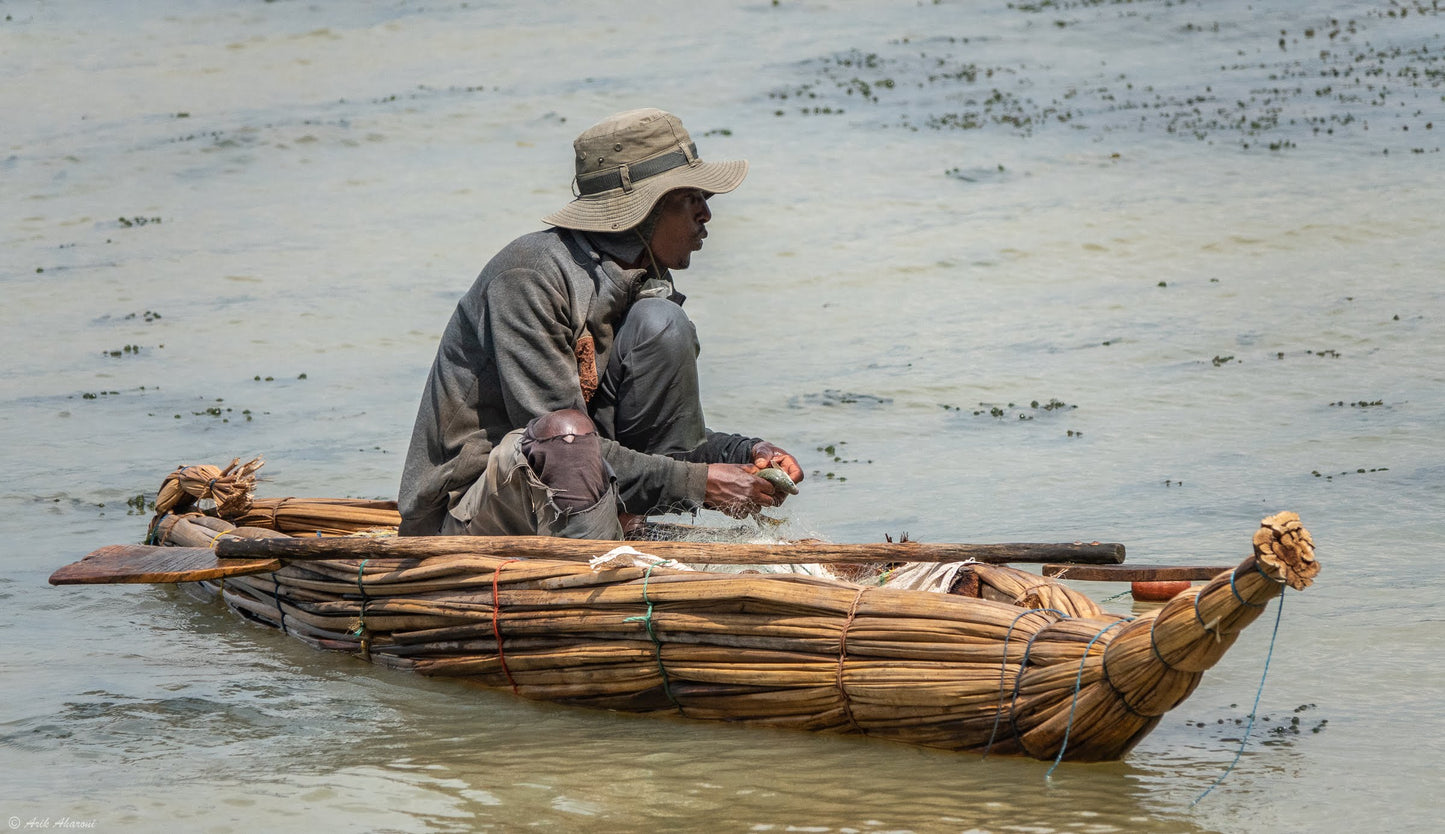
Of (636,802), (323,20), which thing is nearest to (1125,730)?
(636,802)

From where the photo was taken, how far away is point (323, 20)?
1013 inches

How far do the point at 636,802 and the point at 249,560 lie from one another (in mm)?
1764

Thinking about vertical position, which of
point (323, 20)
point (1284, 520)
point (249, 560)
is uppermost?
point (323, 20)

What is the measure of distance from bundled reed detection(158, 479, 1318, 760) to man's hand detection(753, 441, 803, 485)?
0.73 metres

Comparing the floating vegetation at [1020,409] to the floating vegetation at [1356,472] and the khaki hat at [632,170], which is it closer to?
the floating vegetation at [1356,472]

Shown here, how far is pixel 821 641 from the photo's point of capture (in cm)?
414

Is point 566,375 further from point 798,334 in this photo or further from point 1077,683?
point 798,334

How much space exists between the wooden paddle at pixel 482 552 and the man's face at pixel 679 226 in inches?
41.1

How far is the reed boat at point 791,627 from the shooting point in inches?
147

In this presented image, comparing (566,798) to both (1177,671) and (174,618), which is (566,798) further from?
Result: (174,618)

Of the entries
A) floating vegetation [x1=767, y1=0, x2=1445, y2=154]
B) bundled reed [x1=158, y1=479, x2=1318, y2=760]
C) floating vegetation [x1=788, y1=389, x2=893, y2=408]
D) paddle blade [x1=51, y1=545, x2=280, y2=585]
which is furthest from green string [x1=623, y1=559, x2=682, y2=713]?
floating vegetation [x1=767, y1=0, x2=1445, y2=154]

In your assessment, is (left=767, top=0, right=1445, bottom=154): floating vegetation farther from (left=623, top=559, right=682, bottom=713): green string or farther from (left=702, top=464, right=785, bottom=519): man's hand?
(left=623, top=559, right=682, bottom=713): green string

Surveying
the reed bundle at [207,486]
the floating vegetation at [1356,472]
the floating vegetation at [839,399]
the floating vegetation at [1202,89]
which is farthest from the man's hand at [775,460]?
the floating vegetation at [1202,89]

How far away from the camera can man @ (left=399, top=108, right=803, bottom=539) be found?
483 cm
